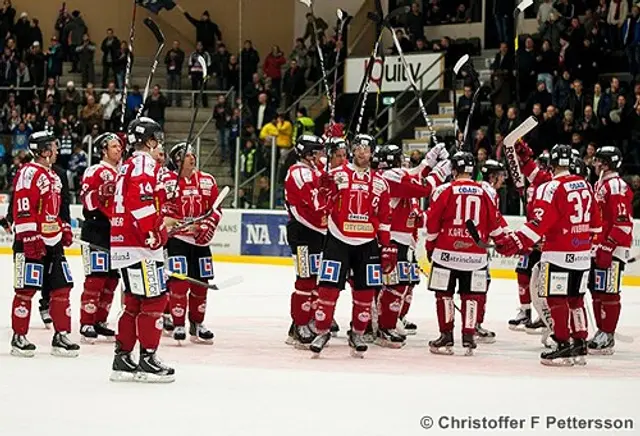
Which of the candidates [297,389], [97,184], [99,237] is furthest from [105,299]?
[297,389]

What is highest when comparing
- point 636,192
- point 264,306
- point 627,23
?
point 627,23

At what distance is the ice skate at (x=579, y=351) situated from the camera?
9195mm

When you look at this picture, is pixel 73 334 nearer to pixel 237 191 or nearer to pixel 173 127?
pixel 237 191

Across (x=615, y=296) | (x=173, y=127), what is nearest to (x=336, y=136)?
(x=615, y=296)

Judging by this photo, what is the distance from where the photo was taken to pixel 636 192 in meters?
16.0

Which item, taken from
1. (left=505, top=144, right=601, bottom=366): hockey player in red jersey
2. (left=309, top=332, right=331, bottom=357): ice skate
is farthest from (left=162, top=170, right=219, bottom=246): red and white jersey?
(left=505, top=144, right=601, bottom=366): hockey player in red jersey

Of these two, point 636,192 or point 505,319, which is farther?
point 636,192

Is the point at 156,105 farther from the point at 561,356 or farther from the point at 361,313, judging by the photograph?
the point at 561,356

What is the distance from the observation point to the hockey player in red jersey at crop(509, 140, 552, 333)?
35.8 ft

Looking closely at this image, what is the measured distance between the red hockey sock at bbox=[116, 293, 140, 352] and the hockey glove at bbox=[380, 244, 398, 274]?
7.94ft

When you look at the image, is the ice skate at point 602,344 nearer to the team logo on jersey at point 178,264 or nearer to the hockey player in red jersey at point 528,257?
the hockey player in red jersey at point 528,257

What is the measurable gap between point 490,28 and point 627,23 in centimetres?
350

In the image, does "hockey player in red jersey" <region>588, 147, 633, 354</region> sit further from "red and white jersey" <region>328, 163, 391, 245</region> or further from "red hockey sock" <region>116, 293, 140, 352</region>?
"red hockey sock" <region>116, 293, 140, 352</region>


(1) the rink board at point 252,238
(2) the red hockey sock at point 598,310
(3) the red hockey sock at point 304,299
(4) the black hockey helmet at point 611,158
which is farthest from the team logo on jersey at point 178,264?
(1) the rink board at point 252,238
